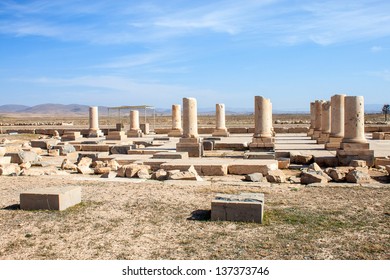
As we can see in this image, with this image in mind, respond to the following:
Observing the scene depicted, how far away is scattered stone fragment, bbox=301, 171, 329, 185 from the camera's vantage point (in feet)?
33.8

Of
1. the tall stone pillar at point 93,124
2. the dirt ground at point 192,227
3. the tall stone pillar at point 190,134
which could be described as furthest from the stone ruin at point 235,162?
Result: the tall stone pillar at point 93,124

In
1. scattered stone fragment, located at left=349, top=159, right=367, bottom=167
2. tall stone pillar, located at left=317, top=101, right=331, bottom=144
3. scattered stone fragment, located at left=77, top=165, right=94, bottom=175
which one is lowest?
scattered stone fragment, located at left=77, top=165, right=94, bottom=175

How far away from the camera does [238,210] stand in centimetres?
680

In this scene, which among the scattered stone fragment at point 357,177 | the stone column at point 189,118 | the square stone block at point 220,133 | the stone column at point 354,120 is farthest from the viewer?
the square stone block at point 220,133

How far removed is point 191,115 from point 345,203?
1008 centimetres

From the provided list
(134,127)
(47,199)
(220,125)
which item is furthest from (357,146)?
(134,127)

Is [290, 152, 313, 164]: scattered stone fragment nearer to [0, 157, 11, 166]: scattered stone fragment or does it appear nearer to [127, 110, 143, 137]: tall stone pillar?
[0, 157, 11, 166]: scattered stone fragment

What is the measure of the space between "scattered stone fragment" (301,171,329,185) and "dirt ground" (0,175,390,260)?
88 centimetres

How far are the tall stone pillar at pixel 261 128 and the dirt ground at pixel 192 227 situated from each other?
7.66m

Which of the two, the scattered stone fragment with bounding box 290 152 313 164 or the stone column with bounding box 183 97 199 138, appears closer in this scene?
the scattered stone fragment with bounding box 290 152 313 164

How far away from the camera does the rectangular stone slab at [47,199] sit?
24.6ft

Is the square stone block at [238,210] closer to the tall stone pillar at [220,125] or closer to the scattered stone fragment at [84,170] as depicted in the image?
the scattered stone fragment at [84,170]

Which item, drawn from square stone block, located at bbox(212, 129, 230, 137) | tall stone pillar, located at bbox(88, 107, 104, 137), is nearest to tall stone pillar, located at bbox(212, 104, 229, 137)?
square stone block, located at bbox(212, 129, 230, 137)
